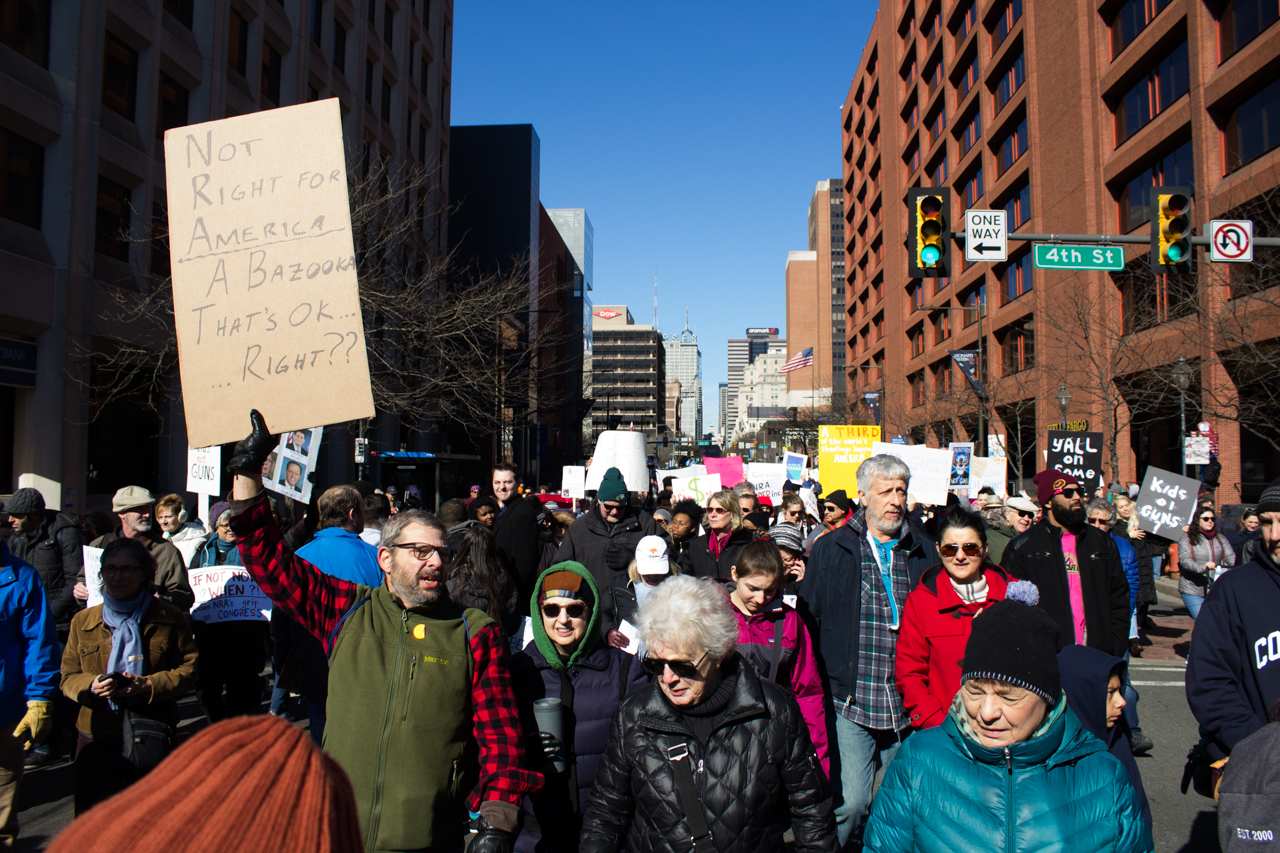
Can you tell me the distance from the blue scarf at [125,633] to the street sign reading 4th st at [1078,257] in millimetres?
10989

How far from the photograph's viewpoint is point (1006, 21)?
39.6m

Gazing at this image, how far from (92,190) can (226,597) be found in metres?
15.4

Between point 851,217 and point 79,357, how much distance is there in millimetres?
70110

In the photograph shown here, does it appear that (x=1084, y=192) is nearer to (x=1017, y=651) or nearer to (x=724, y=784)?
(x=1017, y=651)

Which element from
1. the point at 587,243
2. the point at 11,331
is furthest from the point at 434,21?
the point at 587,243

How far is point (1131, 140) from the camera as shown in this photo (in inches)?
1109

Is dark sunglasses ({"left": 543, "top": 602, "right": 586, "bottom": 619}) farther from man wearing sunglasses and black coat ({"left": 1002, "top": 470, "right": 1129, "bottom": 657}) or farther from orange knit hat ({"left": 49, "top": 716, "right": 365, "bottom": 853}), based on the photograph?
man wearing sunglasses and black coat ({"left": 1002, "top": 470, "right": 1129, "bottom": 657})

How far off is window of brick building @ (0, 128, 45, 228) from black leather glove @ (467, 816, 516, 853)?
18029mm

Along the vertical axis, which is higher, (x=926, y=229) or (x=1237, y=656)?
(x=926, y=229)

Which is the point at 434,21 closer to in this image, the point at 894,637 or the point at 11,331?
the point at 11,331

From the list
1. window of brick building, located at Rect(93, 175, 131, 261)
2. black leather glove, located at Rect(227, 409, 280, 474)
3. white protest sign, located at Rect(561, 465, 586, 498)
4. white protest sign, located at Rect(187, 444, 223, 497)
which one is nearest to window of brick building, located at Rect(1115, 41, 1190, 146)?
white protest sign, located at Rect(561, 465, 586, 498)

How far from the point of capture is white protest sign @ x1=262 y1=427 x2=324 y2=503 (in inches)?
268

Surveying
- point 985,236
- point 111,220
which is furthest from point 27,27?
point 985,236

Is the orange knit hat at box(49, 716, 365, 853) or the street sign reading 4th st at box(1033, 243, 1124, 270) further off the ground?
the street sign reading 4th st at box(1033, 243, 1124, 270)
